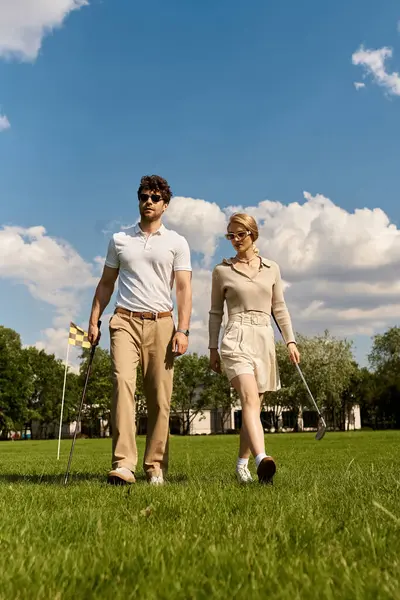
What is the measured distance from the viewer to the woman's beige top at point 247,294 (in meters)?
6.59

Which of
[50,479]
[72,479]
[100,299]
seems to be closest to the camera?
[100,299]

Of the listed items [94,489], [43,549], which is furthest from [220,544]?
[94,489]

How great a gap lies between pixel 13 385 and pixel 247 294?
229 feet

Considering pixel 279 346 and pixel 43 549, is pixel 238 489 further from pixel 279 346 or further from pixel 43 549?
pixel 279 346

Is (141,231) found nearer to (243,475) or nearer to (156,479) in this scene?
(156,479)

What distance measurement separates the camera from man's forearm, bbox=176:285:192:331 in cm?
700

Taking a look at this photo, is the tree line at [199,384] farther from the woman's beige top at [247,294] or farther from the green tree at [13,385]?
the woman's beige top at [247,294]

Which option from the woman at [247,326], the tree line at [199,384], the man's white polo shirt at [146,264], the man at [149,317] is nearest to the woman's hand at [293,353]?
the woman at [247,326]

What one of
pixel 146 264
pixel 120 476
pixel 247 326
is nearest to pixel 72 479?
pixel 120 476

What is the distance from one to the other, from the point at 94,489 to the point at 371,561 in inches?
133

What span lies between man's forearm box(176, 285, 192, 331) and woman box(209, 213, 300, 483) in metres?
0.27

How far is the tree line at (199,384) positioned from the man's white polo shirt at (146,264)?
61347mm

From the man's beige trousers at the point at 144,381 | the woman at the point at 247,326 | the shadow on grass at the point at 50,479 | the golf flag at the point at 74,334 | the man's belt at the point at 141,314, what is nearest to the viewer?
the woman at the point at 247,326

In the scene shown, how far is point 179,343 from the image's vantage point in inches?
270
